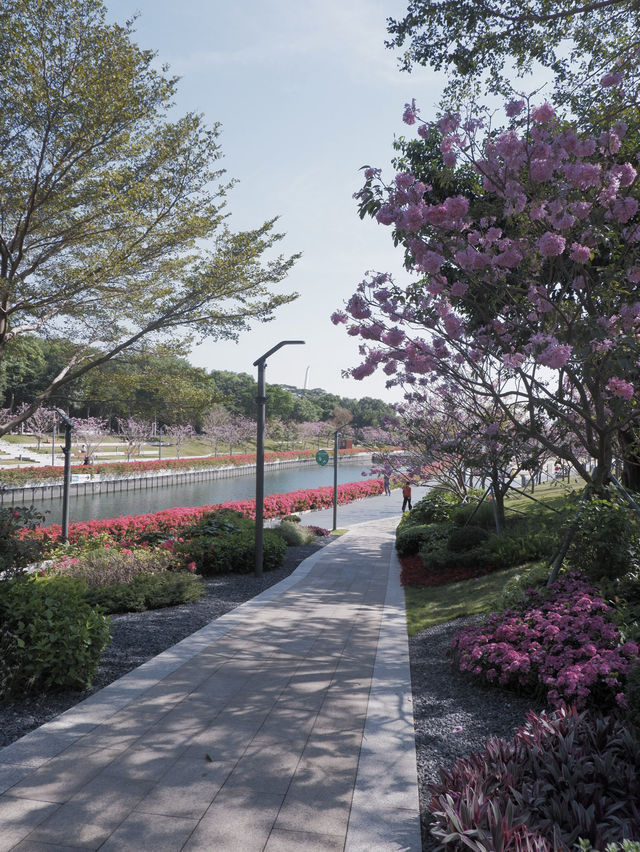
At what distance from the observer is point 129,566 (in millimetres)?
8492

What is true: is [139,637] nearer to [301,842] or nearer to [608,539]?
[301,842]

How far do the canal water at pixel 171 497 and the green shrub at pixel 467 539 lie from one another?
1625 cm

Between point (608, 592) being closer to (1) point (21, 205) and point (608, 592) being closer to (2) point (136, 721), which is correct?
(2) point (136, 721)

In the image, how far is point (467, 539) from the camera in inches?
446

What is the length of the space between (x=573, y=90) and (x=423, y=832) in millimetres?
7227

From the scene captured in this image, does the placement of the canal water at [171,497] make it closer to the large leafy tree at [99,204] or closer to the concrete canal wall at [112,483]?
the concrete canal wall at [112,483]

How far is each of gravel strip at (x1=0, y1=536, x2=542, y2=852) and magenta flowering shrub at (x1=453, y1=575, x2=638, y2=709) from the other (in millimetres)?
207

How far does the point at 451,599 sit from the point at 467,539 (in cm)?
273

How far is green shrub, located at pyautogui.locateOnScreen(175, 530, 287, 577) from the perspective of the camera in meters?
10.3

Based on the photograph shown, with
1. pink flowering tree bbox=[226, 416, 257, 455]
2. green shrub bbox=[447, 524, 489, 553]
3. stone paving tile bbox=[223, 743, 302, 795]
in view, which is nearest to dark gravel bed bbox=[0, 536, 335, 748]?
stone paving tile bbox=[223, 743, 302, 795]

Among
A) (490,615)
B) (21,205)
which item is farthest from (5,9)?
(490,615)

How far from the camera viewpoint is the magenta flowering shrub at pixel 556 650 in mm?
4168

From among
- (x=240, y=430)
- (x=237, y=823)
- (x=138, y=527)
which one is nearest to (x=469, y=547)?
(x=138, y=527)

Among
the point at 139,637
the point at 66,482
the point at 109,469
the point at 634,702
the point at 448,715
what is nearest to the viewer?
the point at 634,702
